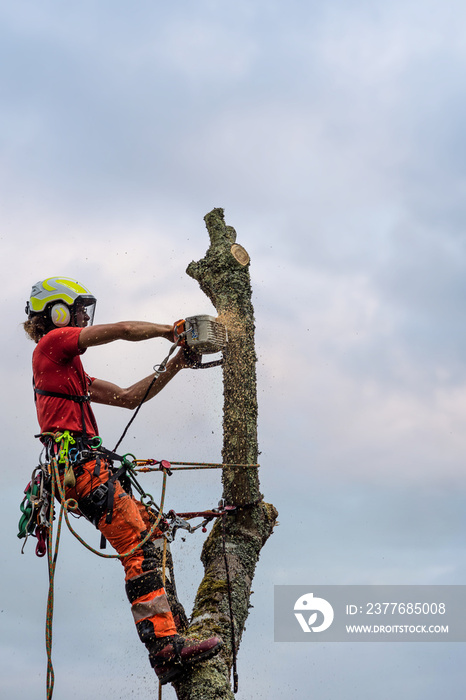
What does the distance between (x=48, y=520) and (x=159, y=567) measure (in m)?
0.97

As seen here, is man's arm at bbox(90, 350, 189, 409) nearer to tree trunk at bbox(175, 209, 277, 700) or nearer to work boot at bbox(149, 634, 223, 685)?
tree trunk at bbox(175, 209, 277, 700)

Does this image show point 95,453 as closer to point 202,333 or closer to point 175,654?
point 202,333

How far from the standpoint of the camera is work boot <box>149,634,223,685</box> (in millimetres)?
5699

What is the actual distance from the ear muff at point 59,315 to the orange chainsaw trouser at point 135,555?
4.17 feet

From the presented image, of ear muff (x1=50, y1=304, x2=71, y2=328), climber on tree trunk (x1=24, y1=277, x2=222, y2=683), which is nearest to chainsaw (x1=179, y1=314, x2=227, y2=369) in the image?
climber on tree trunk (x1=24, y1=277, x2=222, y2=683)

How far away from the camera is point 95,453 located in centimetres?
624

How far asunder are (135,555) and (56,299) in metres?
2.26

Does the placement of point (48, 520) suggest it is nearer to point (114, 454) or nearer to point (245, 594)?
point (114, 454)

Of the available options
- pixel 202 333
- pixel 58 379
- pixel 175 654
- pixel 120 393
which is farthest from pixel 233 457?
pixel 175 654

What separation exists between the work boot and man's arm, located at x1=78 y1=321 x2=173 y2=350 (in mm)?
2237

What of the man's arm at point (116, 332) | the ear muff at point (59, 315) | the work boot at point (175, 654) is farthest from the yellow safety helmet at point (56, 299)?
the work boot at point (175, 654)

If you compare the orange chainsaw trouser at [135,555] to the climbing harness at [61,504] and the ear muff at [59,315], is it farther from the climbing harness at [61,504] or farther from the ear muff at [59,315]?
the ear muff at [59,315]

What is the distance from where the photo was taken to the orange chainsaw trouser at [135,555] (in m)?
5.77

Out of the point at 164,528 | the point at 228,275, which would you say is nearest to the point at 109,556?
the point at 164,528
